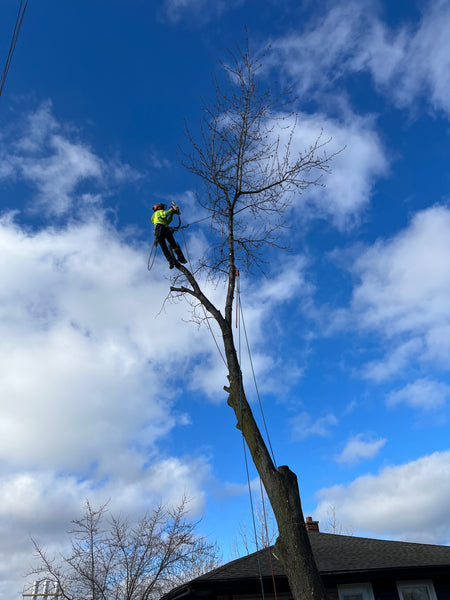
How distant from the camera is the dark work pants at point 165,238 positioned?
26.3 ft

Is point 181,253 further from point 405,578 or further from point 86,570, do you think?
point 86,570

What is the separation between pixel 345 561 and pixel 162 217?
9041 millimetres

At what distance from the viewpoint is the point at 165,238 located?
26.8 feet

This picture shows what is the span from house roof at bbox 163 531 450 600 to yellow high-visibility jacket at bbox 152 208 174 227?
259 inches

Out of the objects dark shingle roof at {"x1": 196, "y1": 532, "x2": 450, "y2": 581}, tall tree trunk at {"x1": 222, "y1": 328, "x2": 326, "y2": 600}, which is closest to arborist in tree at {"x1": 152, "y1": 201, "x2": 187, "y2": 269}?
tall tree trunk at {"x1": 222, "y1": 328, "x2": 326, "y2": 600}

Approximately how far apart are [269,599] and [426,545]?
581 cm

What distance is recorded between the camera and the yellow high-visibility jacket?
806 centimetres

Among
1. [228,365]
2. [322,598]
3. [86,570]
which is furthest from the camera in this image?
[86,570]

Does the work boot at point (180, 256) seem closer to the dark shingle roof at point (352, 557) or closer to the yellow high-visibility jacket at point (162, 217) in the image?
the yellow high-visibility jacket at point (162, 217)

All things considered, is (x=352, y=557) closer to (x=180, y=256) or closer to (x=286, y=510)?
(x=286, y=510)

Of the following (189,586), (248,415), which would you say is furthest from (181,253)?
(189,586)

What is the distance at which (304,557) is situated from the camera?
4.86 meters

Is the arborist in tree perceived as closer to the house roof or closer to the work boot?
the work boot

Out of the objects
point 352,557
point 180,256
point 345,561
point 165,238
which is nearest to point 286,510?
point 180,256
